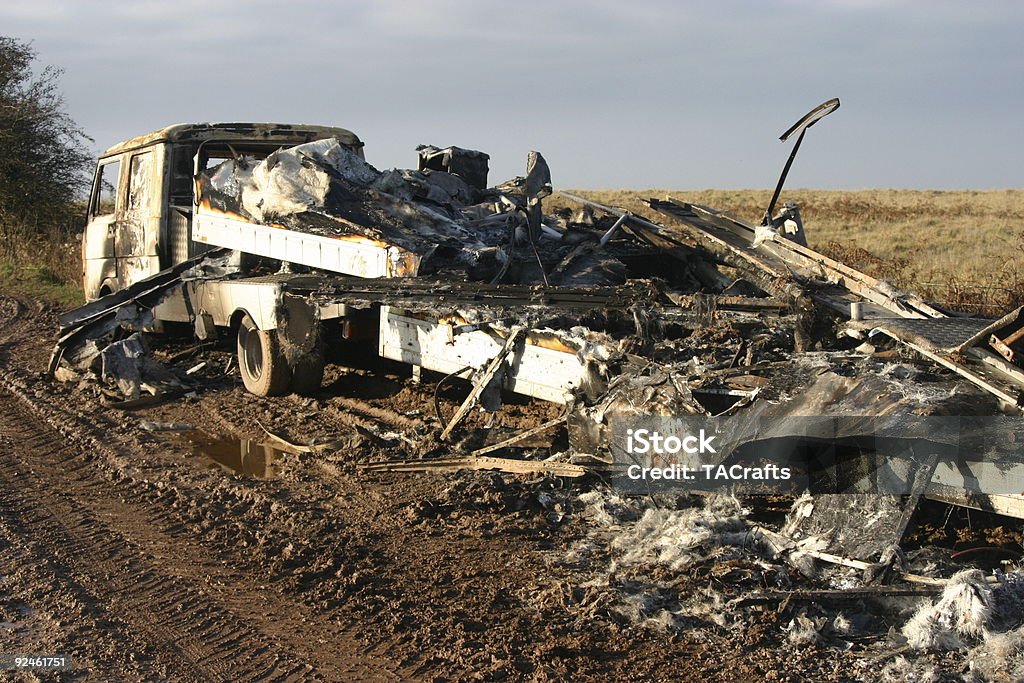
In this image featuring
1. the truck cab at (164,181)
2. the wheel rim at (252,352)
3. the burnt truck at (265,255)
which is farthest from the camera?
the truck cab at (164,181)

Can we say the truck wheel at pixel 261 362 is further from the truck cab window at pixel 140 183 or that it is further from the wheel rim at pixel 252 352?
the truck cab window at pixel 140 183

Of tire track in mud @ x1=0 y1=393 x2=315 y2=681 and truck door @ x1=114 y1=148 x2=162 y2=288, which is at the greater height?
truck door @ x1=114 y1=148 x2=162 y2=288

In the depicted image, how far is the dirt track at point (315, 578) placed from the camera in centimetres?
333

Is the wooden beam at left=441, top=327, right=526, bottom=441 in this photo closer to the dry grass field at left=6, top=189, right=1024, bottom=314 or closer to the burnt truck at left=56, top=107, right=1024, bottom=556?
the burnt truck at left=56, top=107, right=1024, bottom=556

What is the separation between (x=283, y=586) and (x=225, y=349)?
6110 mm

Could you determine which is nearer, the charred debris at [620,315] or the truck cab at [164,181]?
the charred debris at [620,315]

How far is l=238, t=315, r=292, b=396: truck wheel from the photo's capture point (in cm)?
745

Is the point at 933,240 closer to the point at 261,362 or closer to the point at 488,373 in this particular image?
the point at 261,362

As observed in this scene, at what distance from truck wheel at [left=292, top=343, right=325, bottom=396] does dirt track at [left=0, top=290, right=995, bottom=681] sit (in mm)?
1113

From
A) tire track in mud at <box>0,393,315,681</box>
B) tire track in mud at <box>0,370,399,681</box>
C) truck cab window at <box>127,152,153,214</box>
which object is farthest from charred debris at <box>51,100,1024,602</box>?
tire track in mud at <box>0,393,315,681</box>

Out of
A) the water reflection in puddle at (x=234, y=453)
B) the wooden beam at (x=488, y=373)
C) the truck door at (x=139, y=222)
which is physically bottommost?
the water reflection in puddle at (x=234, y=453)

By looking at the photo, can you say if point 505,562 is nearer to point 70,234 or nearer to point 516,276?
point 516,276

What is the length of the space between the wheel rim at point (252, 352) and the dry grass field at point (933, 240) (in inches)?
129

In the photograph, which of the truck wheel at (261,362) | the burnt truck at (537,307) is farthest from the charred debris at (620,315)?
the truck wheel at (261,362)
